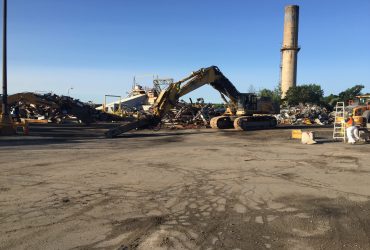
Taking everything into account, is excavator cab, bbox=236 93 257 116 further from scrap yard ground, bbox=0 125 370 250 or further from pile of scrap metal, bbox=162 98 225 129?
scrap yard ground, bbox=0 125 370 250

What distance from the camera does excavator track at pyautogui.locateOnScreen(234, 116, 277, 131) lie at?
2673cm

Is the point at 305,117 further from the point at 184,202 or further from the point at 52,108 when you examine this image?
the point at 184,202

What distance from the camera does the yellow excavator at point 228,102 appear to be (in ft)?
80.6

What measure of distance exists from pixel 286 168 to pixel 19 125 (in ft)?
55.9

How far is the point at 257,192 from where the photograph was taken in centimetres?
820

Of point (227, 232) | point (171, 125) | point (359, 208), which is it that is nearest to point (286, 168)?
point (359, 208)

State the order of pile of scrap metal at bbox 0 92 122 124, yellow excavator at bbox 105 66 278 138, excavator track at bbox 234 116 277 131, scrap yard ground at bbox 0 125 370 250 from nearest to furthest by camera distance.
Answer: scrap yard ground at bbox 0 125 370 250 → yellow excavator at bbox 105 66 278 138 → excavator track at bbox 234 116 277 131 → pile of scrap metal at bbox 0 92 122 124

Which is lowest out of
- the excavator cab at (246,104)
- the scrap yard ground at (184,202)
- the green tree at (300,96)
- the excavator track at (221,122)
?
the scrap yard ground at (184,202)

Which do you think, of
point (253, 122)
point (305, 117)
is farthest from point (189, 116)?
point (305, 117)

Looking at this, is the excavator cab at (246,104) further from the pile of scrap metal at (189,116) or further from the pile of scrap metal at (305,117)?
the pile of scrap metal at (305,117)

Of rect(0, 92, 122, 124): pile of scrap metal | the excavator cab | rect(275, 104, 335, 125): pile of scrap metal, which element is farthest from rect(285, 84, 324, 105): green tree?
the excavator cab

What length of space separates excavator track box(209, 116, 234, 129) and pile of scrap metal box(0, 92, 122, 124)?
38.2 ft

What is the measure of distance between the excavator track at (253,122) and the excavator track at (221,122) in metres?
1.28

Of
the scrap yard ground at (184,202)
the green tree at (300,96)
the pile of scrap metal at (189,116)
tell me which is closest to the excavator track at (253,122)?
the pile of scrap metal at (189,116)
